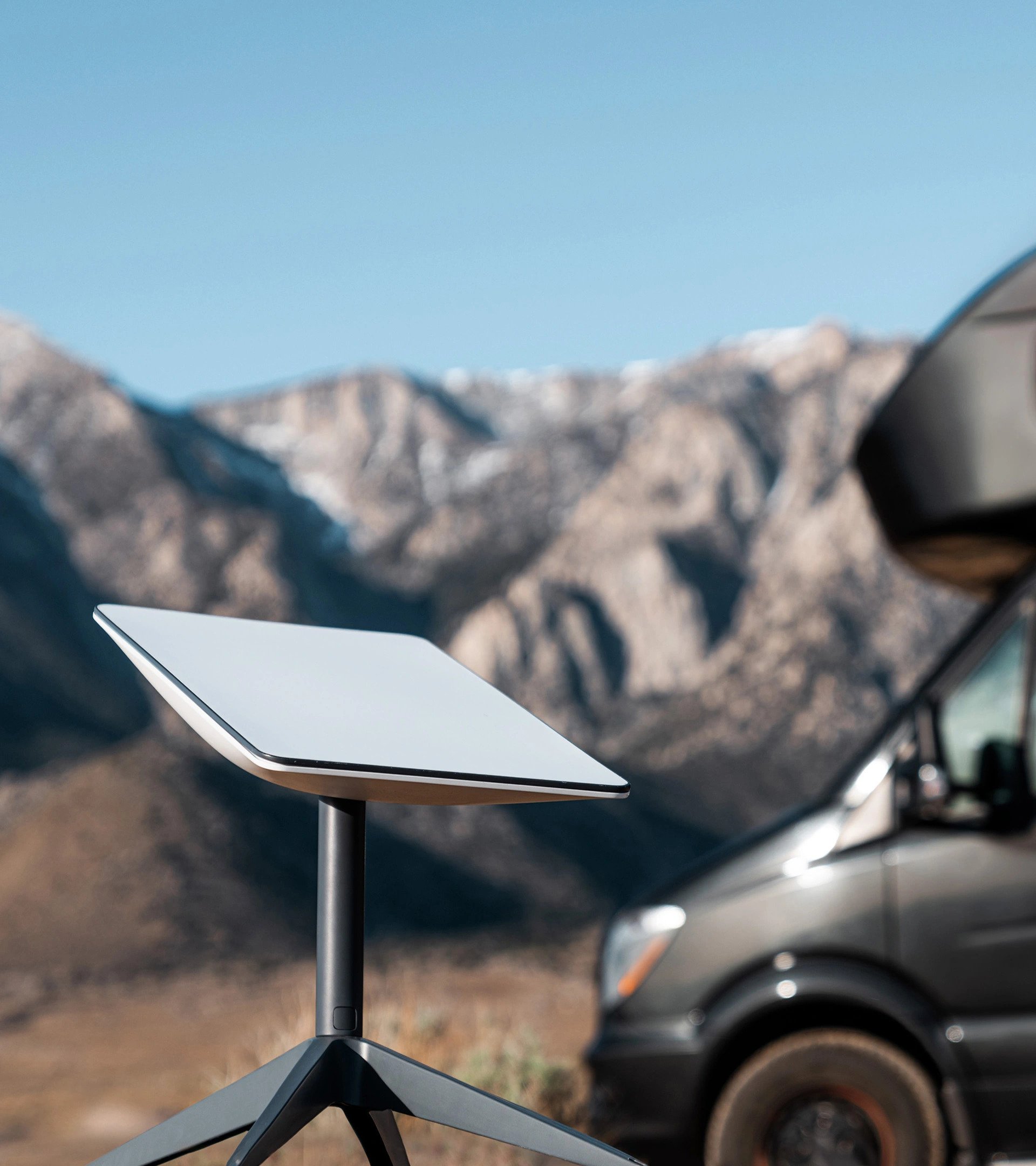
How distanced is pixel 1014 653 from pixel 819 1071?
1358 mm

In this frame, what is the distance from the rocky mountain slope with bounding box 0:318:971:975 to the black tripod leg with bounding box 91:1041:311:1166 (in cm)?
1764

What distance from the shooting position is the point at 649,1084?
14.1 feet

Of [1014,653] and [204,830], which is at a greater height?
[1014,653]

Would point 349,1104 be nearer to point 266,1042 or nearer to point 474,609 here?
point 266,1042

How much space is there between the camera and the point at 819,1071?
4.21m

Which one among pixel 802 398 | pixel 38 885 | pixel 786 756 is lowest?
pixel 786 756

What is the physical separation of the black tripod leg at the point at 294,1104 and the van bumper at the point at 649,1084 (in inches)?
87.4

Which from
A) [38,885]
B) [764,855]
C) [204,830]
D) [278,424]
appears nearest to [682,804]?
[204,830]

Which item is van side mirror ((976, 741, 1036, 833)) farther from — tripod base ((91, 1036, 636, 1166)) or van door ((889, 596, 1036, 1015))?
tripod base ((91, 1036, 636, 1166))

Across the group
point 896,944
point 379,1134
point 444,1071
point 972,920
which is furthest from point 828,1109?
point 379,1134

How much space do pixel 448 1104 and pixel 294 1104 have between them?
9.9 inches

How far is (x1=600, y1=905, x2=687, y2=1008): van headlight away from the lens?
4398 millimetres

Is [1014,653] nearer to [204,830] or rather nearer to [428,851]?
[204,830]

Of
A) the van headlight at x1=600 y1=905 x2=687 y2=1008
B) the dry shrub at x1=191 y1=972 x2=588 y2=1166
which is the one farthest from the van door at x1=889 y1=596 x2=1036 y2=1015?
the dry shrub at x1=191 y1=972 x2=588 y2=1166
